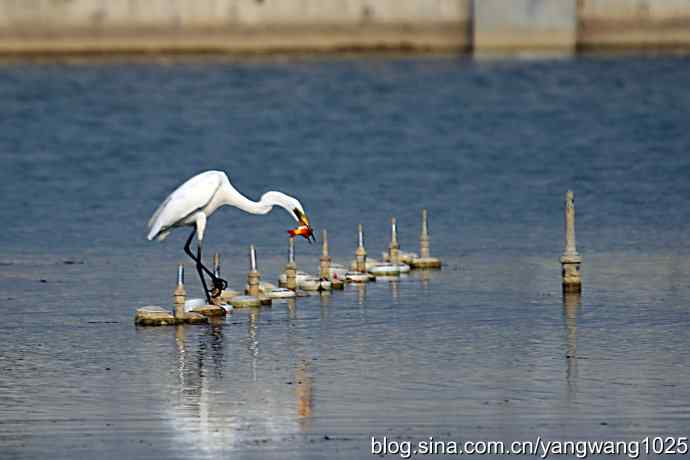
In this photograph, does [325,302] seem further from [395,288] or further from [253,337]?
[253,337]

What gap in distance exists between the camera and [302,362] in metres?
20.8

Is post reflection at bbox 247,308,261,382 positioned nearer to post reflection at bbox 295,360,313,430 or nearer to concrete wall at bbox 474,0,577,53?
post reflection at bbox 295,360,313,430

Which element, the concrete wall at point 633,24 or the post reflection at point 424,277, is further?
the concrete wall at point 633,24

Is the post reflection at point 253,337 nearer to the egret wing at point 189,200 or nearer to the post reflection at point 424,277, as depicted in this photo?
the egret wing at point 189,200

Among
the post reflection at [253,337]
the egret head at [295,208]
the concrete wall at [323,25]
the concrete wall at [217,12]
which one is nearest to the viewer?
the post reflection at [253,337]

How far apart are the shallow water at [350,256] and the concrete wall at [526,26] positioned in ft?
3.33

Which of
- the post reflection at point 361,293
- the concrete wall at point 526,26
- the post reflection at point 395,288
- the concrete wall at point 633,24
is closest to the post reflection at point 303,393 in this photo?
the post reflection at point 361,293

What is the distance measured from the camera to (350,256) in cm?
3278

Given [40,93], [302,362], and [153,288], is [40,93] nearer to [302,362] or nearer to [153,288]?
[153,288]

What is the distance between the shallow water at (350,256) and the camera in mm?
17625

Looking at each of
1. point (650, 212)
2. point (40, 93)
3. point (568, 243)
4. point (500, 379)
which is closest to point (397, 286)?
point (568, 243)

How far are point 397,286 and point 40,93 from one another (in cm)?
4750

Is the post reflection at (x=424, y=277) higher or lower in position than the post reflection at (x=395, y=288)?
lower

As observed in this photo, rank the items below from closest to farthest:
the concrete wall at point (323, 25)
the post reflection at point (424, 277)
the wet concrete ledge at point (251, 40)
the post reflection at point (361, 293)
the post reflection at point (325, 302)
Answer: the post reflection at point (325, 302) < the post reflection at point (361, 293) < the post reflection at point (424, 277) < the concrete wall at point (323, 25) < the wet concrete ledge at point (251, 40)
